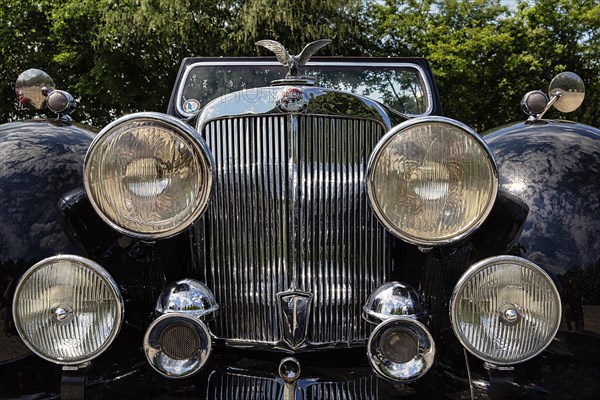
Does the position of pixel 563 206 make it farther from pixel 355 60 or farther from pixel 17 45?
pixel 17 45

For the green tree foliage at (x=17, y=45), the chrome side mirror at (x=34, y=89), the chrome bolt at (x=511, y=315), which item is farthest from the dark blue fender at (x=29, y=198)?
the green tree foliage at (x=17, y=45)

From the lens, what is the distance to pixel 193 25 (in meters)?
18.9

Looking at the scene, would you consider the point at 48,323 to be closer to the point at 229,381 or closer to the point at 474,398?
the point at 229,381

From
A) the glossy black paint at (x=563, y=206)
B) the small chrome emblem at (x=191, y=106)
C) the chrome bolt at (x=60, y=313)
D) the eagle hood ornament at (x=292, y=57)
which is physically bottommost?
the chrome bolt at (x=60, y=313)

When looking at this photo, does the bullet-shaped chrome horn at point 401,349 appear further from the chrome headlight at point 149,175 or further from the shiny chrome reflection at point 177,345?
the chrome headlight at point 149,175

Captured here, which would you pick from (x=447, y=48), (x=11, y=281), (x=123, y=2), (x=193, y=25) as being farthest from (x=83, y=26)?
(x=11, y=281)

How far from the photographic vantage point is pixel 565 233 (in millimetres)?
A: 2061

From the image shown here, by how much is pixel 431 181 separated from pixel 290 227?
0.54m

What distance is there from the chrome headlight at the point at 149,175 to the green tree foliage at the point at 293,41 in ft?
54.2

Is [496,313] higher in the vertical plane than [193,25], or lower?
lower

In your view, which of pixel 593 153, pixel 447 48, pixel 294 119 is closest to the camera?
pixel 294 119

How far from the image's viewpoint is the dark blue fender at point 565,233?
1.94m

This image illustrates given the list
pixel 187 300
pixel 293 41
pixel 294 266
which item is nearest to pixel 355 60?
pixel 294 266

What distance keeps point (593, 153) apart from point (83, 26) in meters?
19.8
